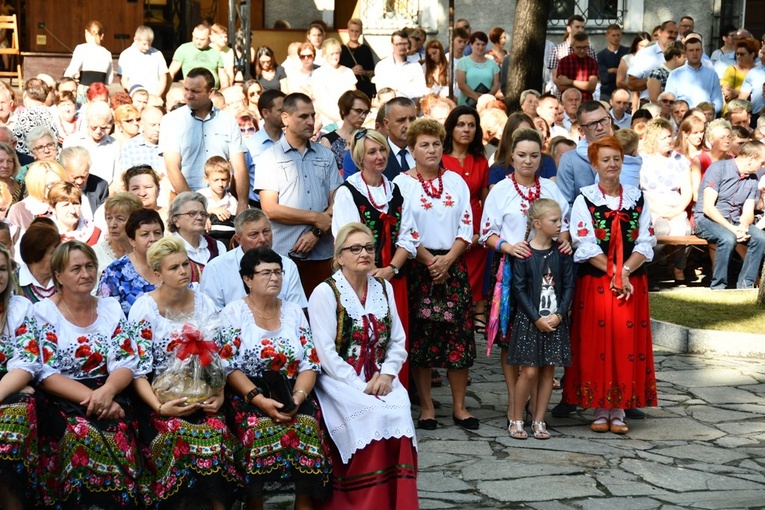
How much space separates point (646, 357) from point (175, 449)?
3.46 metres

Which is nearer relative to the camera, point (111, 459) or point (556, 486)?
point (111, 459)

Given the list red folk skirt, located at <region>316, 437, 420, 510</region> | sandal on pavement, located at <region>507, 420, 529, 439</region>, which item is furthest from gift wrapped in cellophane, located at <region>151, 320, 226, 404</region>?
sandal on pavement, located at <region>507, 420, 529, 439</region>

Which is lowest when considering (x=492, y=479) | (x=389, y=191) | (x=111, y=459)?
(x=492, y=479)

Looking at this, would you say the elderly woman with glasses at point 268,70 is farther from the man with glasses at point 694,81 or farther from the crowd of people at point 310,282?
the man with glasses at point 694,81

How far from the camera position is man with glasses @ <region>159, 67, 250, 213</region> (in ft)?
30.6

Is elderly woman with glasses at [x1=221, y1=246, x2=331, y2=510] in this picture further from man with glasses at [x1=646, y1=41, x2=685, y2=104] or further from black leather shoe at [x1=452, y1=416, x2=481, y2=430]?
man with glasses at [x1=646, y1=41, x2=685, y2=104]

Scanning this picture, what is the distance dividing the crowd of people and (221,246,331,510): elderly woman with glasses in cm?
1

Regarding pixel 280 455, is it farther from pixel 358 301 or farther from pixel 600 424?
pixel 600 424

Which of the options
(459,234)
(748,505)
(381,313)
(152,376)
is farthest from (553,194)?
(152,376)

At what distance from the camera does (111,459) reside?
5734mm

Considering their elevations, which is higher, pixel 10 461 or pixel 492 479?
pixel 10 461

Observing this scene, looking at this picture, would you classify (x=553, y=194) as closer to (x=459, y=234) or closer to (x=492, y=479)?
(x=459, y=234)

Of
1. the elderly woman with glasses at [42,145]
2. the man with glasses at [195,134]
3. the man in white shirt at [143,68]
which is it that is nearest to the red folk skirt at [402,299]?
the man with glasses at [195,134]

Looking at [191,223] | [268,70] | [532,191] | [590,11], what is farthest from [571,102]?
[590,11]
